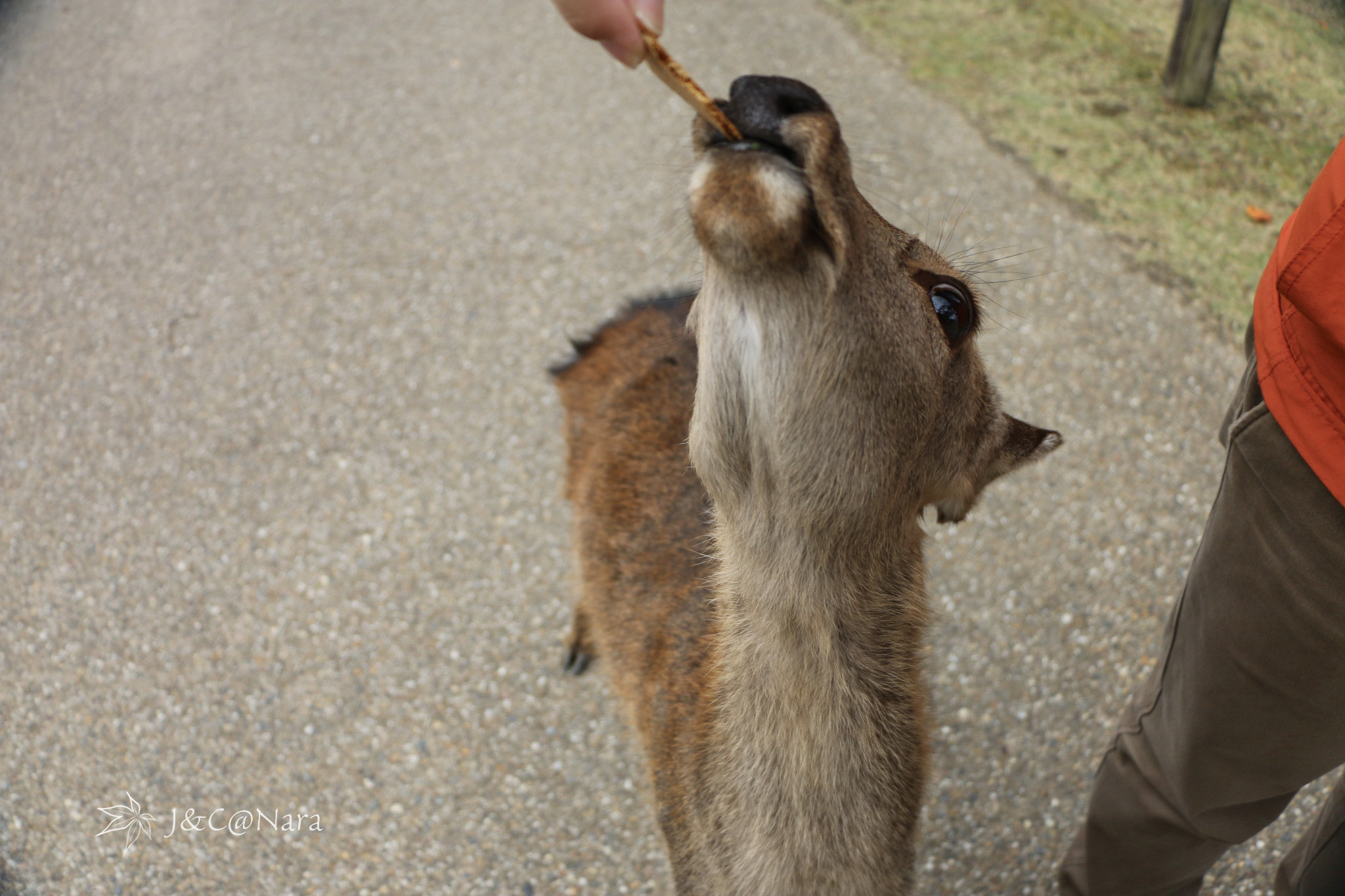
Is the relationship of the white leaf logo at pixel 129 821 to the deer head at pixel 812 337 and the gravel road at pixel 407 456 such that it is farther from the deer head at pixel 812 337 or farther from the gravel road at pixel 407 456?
the deer head at pixel 812 337

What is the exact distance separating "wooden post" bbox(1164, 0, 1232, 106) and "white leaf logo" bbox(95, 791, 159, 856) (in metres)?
6.43

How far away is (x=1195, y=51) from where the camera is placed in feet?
17.2

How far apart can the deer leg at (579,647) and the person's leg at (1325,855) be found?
7.36 ft

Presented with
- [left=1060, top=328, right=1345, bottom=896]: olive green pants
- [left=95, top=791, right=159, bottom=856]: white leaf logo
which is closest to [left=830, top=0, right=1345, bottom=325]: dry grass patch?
[left=1060, top=328, right=1345, bottom=896]: olive green pants

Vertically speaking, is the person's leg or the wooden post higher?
the wooden post

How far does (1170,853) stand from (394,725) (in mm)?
2562

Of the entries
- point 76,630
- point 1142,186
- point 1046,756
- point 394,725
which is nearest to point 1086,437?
point 1046,756

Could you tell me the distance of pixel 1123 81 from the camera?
569cm

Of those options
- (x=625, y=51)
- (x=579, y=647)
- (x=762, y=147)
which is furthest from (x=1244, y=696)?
(x=579, y=647)

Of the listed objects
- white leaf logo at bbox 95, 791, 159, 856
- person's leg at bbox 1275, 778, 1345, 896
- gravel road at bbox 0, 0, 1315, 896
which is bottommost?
white leaf logo at bbox 95, 791, 159, 856

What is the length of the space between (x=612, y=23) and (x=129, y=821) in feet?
10.6

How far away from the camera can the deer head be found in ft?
4.20

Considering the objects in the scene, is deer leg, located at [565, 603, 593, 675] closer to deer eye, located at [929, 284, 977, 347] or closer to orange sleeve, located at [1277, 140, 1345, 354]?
deer eye, located at [929, 284, 977, 347]

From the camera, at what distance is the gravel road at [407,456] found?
10.4 ft
